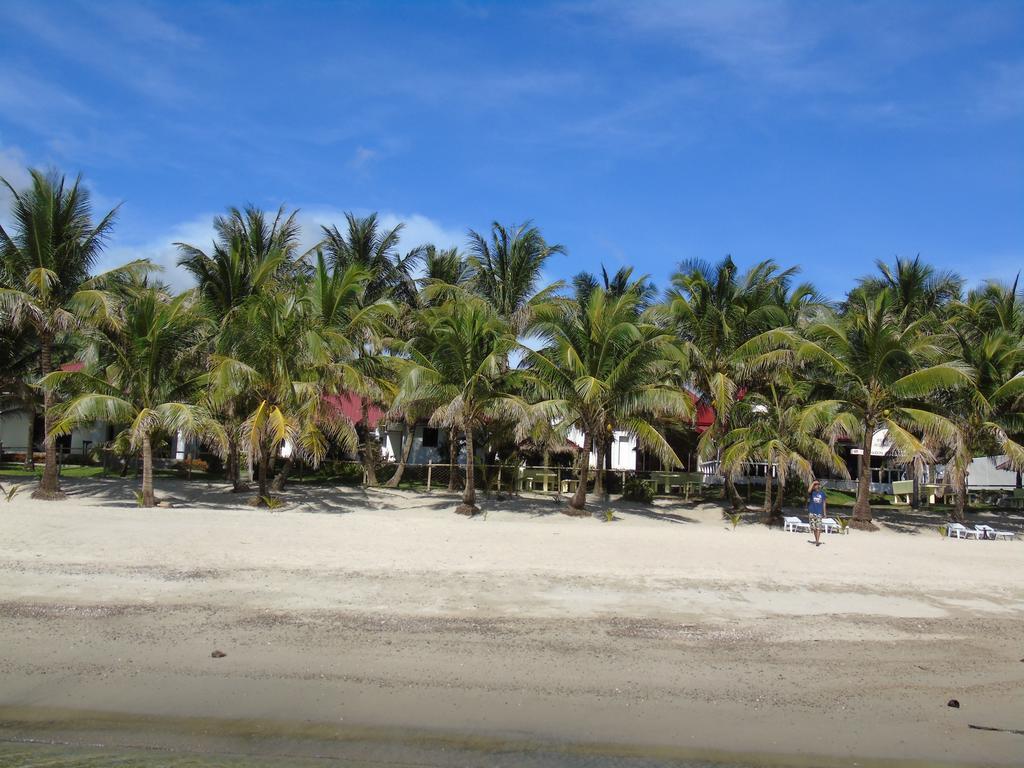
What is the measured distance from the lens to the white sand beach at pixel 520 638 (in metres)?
6.73

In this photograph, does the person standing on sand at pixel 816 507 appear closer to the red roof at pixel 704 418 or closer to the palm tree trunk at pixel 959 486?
the palm tree trunk at pixel 959 486

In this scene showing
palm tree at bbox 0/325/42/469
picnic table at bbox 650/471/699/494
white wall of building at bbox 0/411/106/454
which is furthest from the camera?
white wall of building at bbox 0/411/106/454

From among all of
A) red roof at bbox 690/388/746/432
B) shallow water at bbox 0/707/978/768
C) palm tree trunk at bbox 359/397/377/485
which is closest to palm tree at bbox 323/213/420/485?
palm tree trunk at bbox 359/397/377/485

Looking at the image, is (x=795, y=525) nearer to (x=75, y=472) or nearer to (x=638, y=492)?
(x=638, y=492)

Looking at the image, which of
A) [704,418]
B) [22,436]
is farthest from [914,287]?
[22,436]

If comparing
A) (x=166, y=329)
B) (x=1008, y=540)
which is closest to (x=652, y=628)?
(x=166, y=329)

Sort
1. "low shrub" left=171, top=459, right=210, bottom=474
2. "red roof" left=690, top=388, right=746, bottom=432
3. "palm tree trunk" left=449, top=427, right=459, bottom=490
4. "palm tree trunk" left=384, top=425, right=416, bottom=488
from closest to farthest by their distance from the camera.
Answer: "palm tree trunk" left=449, top=427, right=459, bottom=490
"palm tree trunk" left=384, top=425, right=416, bottom=488
"red roof" left=690, top=388, right=746, bottom=432
"low shrub" left=171, top=459, right=210, bottom=474

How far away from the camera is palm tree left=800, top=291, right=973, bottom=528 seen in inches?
755

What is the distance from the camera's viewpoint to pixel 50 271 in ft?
58.6

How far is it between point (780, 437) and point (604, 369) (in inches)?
196

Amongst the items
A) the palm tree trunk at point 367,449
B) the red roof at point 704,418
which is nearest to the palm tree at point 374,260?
the palm tree trunk at point 367,449

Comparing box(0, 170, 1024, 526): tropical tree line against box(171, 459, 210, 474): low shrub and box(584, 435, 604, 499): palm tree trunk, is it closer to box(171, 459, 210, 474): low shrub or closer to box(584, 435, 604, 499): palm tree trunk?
box(584, 435, 604, 499): palm tree trunk

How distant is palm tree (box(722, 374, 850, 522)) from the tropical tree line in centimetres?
6

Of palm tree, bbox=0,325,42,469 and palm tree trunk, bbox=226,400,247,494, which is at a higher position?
palm tree, bbox=0,325,42,469
